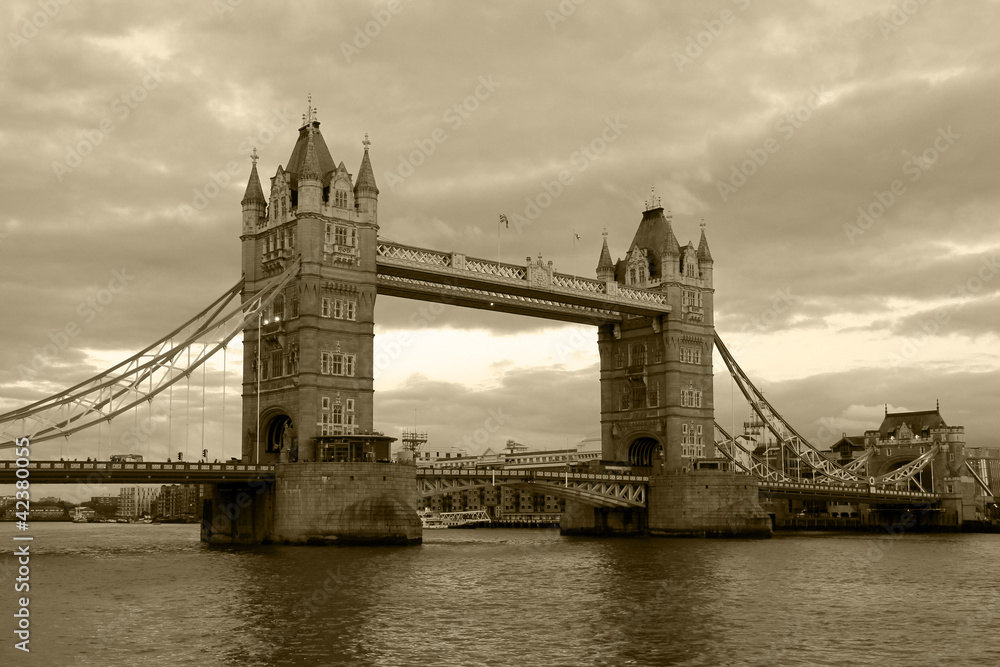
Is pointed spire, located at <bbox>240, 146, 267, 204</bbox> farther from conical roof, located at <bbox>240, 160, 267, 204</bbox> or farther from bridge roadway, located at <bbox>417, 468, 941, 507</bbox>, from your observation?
bridge roadway, located at <bbox>417, 468, 941, 507</bbox>

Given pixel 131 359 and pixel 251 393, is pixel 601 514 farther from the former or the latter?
pixel 131 359

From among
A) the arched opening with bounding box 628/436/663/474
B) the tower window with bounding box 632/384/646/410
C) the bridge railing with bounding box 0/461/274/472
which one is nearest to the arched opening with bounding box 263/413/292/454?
the bridge railing with bounding box 0/461/274/472

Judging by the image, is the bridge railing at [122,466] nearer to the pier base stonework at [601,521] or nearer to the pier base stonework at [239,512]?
the pier base stonework at [239,512]

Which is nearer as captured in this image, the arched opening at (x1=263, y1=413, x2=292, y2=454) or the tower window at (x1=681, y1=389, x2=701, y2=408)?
the arched opening at (x1=263, y1=413, x2=292, y2=454)

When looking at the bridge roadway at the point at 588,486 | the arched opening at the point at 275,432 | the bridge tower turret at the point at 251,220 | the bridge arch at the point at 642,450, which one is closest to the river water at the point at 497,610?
the bridge roadway at the point at 588,486

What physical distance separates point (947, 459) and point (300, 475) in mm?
101425

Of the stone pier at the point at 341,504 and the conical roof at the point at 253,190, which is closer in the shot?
the stone pier at the point at 341,504

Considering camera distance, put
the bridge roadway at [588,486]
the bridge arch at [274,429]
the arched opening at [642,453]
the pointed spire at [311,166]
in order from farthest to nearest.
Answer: the arched opening at [642,453] < the bridge roadway at [588,486] < the bridge arch at [274,429] < the pointed spire at [311,166]

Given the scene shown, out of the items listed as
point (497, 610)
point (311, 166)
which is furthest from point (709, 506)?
point (497, 610)

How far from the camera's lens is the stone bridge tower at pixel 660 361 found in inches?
4515

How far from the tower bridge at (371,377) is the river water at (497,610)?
6.36 meters

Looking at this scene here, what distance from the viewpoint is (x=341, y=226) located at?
296 ft

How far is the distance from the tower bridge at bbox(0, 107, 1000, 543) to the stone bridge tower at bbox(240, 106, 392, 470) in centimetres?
13

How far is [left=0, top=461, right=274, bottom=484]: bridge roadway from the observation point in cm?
7425
